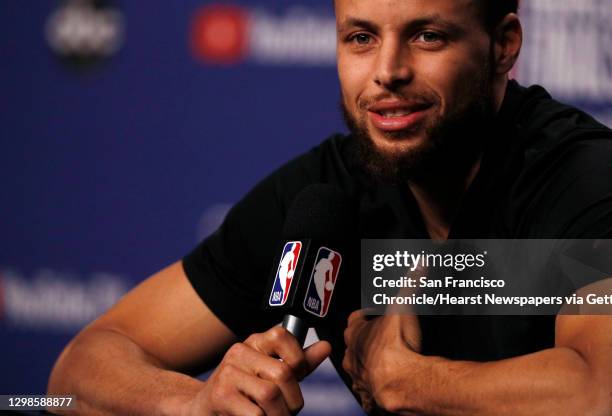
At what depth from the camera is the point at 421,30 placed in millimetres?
1335

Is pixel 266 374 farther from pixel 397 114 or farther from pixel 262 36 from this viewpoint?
pixel 262 36

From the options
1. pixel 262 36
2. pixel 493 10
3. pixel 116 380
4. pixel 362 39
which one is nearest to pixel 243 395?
pixel 116 380

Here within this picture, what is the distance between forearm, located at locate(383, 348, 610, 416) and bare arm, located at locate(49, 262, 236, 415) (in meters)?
0.43

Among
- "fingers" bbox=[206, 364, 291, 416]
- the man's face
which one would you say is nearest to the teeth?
the man's face

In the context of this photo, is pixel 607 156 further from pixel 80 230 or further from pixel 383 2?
pixel 80 230

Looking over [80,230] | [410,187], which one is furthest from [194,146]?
[410,187]

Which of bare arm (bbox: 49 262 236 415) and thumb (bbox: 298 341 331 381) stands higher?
thumb (bbox: 298 341 331 381)

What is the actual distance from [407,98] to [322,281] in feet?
1.20

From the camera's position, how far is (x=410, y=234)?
1480mm

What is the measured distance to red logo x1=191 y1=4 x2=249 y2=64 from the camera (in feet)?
8.19

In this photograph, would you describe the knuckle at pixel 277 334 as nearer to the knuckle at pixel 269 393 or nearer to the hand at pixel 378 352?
the knuckle at pixel 269 393

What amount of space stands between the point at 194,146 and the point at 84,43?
463 mm

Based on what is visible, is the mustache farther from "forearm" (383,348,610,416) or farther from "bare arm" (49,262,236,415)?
"bare arm" (49,262,236,415)

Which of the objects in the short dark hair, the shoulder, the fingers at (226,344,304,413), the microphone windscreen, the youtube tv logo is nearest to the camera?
the fingers at (226,344,304,413)
